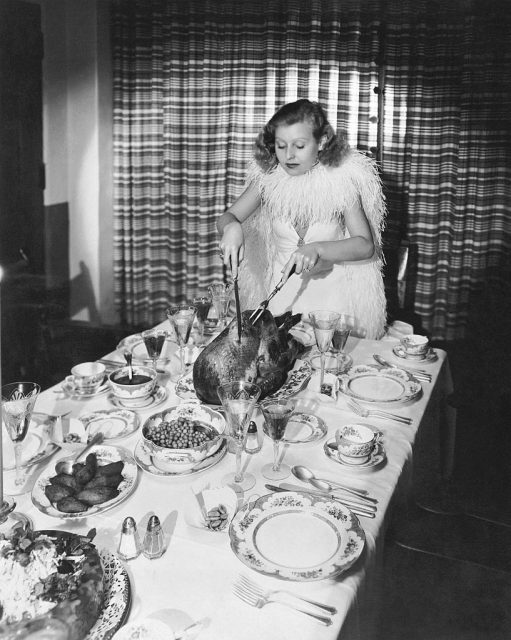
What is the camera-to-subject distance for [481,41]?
409 cm

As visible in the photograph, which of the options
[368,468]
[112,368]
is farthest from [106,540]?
[112,368]

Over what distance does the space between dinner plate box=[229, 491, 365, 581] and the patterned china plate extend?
0.57m

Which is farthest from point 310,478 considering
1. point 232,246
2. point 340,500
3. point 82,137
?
point 82,137

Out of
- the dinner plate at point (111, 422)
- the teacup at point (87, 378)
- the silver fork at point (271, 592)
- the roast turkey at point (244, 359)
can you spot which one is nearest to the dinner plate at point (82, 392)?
the teacup at point (87, 378)

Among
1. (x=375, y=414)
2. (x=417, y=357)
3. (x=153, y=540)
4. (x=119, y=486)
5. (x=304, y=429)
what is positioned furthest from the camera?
(x=417, y=357)

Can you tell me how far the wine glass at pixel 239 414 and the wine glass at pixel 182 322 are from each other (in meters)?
0.53

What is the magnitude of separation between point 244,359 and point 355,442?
389mm

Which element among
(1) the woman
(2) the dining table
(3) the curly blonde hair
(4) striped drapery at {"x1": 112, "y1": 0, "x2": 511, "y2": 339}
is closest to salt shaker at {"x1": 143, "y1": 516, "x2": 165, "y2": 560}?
(2) the dining table

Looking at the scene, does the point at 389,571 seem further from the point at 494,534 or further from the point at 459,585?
the point at 494,534

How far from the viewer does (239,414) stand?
1431mm

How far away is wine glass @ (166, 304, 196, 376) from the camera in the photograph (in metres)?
2.00

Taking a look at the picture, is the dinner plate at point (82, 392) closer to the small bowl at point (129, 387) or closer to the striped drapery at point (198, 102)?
the small bowl at point (129, 387)

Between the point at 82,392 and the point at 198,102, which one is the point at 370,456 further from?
the point at 198,102

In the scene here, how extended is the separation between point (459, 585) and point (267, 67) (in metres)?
3.57
